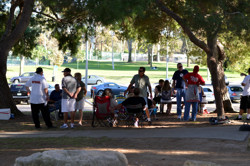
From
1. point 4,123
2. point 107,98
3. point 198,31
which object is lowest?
point 4,123

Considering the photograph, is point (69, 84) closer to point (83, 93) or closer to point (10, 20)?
point (83, 93)

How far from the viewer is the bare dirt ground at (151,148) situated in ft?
24.7

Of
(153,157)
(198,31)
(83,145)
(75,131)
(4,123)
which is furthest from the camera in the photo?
(4,123)

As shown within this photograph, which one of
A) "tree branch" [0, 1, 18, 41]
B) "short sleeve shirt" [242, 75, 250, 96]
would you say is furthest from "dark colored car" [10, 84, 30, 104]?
"short sleeve shirt" [242, 75, 250, 96]

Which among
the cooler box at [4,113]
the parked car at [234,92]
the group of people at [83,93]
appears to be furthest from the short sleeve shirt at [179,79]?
the parked car at [234,92]

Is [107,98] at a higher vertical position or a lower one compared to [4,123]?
higher

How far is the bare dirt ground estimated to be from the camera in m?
7.54

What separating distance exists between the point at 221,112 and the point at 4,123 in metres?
7.48

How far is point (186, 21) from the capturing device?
40.4ft

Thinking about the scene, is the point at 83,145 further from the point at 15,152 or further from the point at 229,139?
the point at 229,139

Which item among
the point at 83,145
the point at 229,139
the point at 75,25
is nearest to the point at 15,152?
the point at 83,145

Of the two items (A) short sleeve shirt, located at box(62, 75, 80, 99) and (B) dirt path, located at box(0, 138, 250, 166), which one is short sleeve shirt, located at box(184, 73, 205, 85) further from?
(B) dirt path, located at box(0, 138, 250, 166)

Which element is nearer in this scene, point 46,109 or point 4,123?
point 46,109

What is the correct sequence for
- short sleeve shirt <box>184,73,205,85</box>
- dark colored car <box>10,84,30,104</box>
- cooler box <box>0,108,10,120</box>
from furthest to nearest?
1. dark colored car <box>10,84,30,104</box>
2. cooler box <box>0,108,10,120</box>
3. short sleeve shirt <box>184,73,205,85</box>
